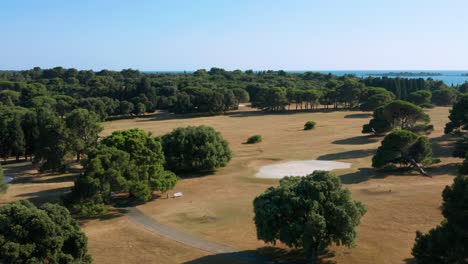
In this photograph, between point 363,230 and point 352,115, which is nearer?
point 363,230

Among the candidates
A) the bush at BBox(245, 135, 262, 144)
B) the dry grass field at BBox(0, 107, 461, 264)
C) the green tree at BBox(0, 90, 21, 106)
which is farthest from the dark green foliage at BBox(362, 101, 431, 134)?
the green tree at BBox(0, 90, 21, 106)

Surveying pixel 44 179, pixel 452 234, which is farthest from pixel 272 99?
pixel 452 234

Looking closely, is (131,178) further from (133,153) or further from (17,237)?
(17,237)

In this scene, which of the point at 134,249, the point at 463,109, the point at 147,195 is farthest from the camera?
the point at 463,109

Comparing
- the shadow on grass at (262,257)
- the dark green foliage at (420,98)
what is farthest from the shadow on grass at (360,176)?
the dark green foliage at (420,98)

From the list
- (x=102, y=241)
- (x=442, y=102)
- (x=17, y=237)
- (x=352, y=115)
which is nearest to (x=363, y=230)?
(x=102, y=241)

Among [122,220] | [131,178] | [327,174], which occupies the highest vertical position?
[327,174]
